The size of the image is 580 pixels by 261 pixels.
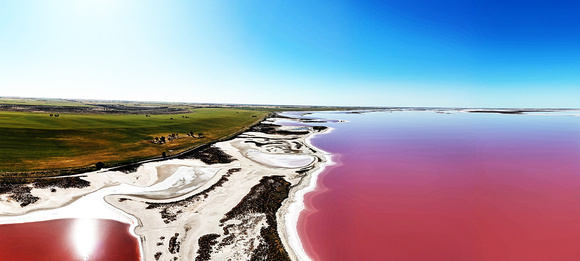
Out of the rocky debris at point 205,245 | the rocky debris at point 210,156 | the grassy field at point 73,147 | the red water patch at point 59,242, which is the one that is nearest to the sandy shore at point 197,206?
the rocky debris at point 205,245

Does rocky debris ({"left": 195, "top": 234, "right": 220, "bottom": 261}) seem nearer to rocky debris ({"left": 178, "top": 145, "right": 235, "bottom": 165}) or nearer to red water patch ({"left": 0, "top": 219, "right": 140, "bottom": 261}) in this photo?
red water patch ({"left": 0, "top": 219, "right": 140, "bottom": 261})

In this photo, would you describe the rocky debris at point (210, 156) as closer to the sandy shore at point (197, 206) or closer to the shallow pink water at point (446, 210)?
the sandy shore at point (197, 206)

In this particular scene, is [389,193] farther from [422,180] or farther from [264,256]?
[264,256]

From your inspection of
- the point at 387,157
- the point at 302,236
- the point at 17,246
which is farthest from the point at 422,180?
the point at 17,246

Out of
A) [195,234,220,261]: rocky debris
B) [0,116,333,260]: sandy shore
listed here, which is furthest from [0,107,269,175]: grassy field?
[195,234,220,261]: rocky debris

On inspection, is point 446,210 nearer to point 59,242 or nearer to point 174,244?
point 174,244

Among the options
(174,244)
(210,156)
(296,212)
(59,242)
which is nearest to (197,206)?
(174,244)
